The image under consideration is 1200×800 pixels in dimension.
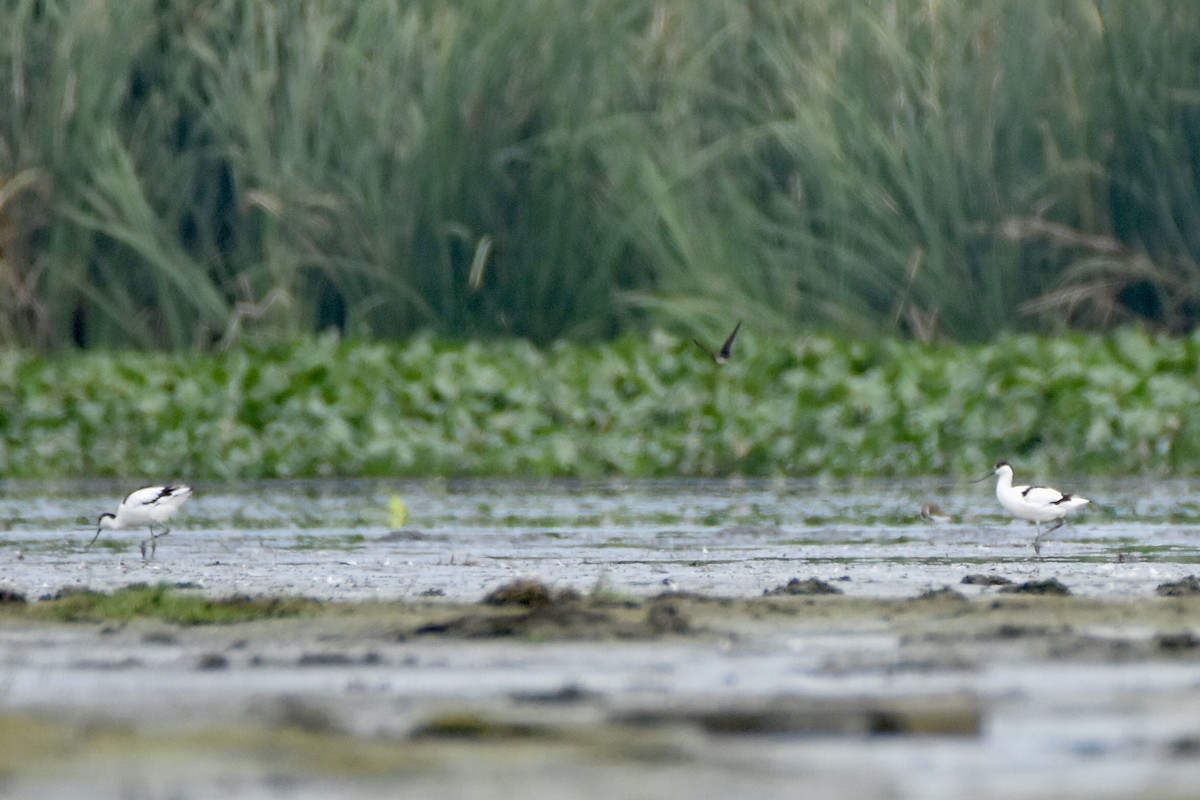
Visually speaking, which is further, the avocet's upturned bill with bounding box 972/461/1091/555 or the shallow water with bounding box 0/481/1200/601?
the avocet's upturned bill with bounding box 972/461/1091/555

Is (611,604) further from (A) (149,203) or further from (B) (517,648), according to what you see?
(A) (149,203)

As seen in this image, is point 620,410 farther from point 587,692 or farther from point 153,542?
point 587,692

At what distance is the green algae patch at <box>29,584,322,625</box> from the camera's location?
21.0 feet

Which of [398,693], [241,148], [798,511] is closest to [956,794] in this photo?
[398,693]

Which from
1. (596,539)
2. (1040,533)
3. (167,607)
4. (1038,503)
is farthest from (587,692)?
(1040,533)

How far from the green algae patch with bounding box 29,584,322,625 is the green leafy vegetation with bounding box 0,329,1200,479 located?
18.0ft

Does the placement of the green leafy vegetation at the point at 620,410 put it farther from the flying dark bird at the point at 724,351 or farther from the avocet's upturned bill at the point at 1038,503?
the avocet's upturned bill at the point at 1038,503

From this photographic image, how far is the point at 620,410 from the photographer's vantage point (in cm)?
1270

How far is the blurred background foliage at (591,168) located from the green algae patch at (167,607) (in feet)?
22.3

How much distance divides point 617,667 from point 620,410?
7452 millimetres

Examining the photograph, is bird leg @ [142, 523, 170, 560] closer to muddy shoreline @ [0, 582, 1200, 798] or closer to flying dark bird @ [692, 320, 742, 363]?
muddy shoreline @ [0, 582, 1200, 798]

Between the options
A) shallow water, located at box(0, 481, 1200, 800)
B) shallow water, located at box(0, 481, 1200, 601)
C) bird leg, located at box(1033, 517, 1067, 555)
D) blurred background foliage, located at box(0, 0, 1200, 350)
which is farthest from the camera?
blurred background foliage, located at box(0, 0, 1200, 350)

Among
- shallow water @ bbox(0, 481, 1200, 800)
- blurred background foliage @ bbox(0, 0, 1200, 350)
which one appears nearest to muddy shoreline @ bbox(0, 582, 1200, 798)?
shallow water @ bbox(0, 481, 1200, 800)

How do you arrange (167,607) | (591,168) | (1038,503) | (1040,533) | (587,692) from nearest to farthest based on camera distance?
(587,692)
(167,607)
(1038,503)
(1040,533)
(591,168)
